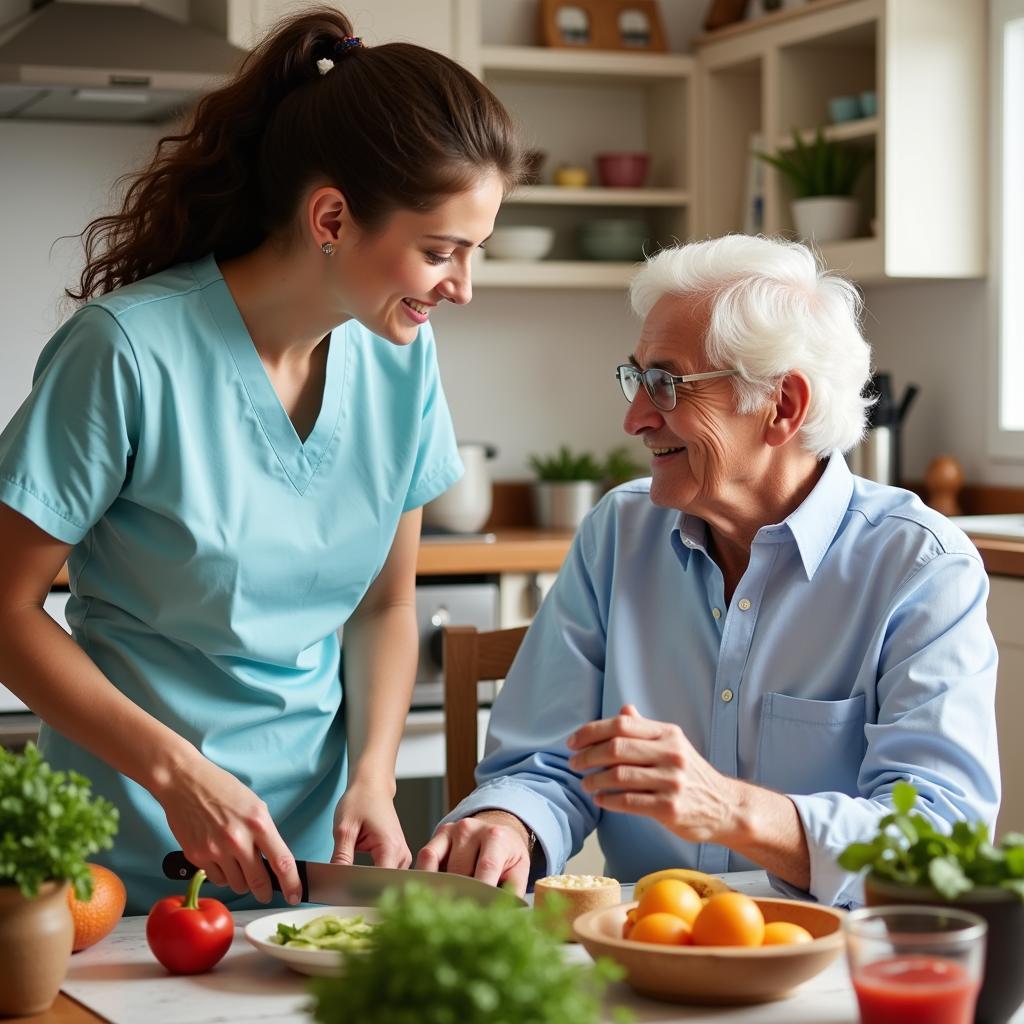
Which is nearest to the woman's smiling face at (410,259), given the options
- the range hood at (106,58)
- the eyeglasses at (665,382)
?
the eyeglasses at (665,382)

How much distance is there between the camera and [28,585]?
4.79 feet

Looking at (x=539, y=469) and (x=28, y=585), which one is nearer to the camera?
(x=28, y=585)

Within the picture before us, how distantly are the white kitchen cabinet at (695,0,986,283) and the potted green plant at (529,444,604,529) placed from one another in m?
0.70

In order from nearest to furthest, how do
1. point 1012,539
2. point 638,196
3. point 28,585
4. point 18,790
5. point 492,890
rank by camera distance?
point 18,790
point 492,890
point 28,585
point 1012,539
point 638,196

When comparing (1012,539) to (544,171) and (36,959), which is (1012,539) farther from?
(36,959)

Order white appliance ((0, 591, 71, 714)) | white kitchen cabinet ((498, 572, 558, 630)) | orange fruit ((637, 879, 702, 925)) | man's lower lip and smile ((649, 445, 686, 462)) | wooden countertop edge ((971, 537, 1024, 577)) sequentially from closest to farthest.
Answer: orange fruit ((637, 879, 702, 925)), man's lower lip and smile ((649, 445, 686, 462)), wooden countertop edge ((971, 537, 1024, 577)), white appliance ((0, 591, 71, 714)), white kitchen cabinet ((498, 572, 558, 630))

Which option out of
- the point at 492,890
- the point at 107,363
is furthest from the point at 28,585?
the point at 492,890

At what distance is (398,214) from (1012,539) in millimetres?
1719

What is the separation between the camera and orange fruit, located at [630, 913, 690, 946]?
1.11 m

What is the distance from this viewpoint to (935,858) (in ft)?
3.38

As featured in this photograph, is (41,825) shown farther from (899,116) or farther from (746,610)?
(899,116)

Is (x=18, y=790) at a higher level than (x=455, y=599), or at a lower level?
higher

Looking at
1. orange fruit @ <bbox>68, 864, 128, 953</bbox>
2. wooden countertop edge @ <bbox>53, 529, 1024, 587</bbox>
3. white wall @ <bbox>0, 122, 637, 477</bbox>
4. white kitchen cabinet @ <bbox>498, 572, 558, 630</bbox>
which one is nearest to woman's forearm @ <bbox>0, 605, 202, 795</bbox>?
orange fruit @ <bbox>68, 864, 128, 953</bbox>

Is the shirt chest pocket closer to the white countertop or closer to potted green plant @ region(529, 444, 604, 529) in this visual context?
the white countertop
